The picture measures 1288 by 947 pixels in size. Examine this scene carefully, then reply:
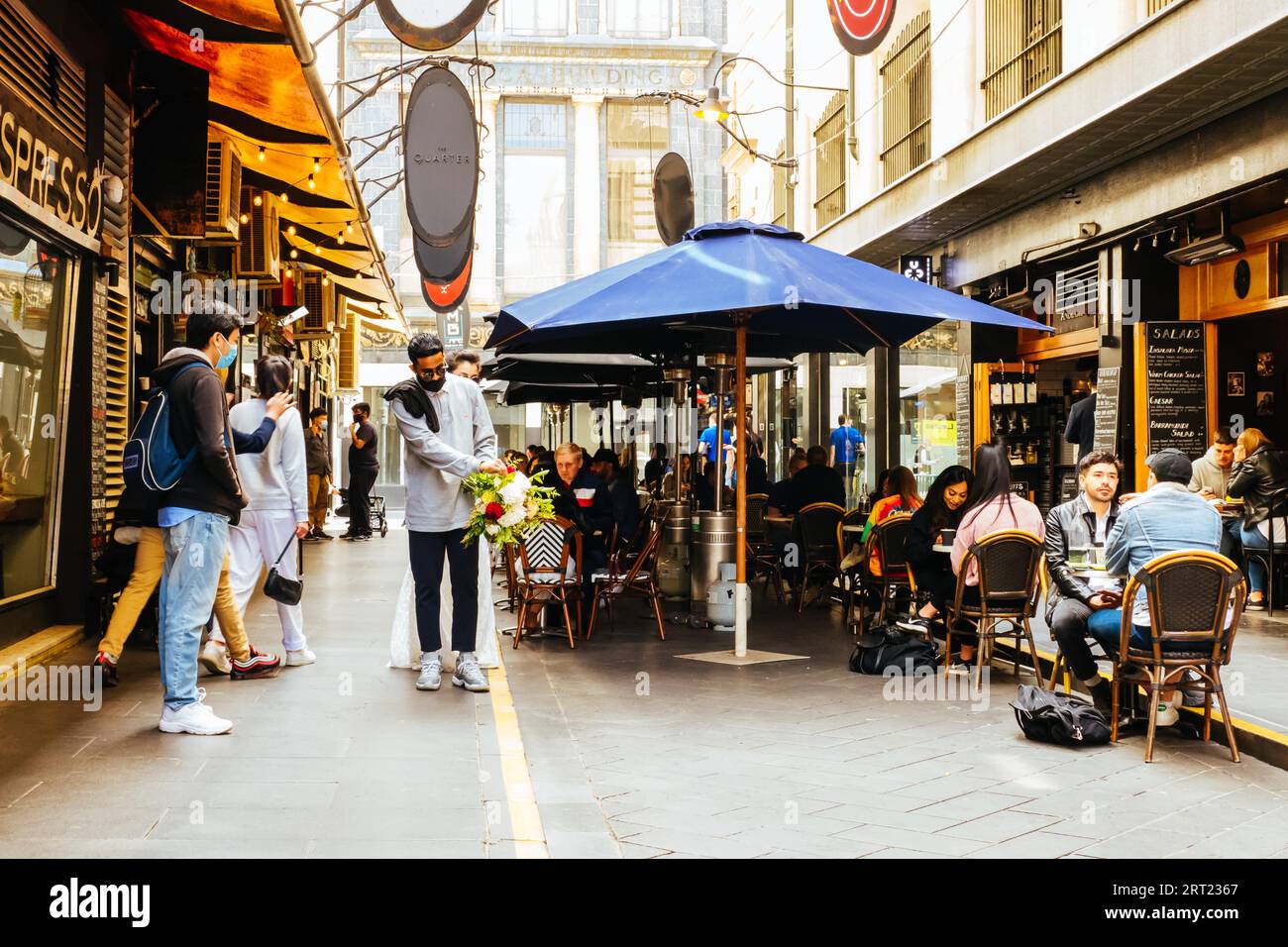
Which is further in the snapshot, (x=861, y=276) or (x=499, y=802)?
(x=861, y=276)

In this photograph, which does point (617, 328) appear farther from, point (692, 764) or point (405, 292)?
point (405, 292)

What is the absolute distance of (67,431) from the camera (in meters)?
9.03

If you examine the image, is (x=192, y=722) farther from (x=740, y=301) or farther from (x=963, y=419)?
(x=963, y=419)

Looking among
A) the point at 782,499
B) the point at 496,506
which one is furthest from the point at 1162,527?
the point at 782,499

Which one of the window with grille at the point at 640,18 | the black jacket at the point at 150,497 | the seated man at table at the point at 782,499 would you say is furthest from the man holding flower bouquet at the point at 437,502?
the window with grille at the point at 640,18

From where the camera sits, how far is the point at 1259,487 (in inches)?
447

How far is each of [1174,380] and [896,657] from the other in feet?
18.3

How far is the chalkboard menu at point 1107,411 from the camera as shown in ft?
41.9

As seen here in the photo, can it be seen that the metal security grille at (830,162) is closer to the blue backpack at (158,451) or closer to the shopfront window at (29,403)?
the shopfront window at (29,403)

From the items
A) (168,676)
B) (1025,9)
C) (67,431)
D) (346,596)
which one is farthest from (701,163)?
(168,676)

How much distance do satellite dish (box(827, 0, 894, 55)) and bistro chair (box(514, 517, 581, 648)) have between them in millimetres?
5696

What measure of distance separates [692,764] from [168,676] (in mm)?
2548

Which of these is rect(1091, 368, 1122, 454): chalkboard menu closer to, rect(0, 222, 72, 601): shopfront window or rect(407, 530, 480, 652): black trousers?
rect(407, 530, 480, 652): black trousers

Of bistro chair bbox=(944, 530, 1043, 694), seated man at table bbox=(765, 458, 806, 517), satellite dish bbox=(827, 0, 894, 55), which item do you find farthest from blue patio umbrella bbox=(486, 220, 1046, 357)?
satellite dish bbox=(827, 0, 894, 55)
